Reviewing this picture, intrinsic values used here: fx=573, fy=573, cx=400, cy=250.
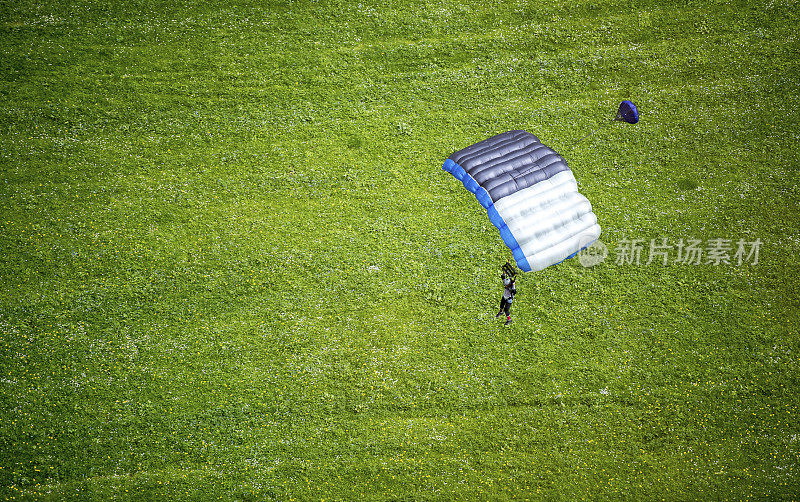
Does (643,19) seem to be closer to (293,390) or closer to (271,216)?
(271,216)

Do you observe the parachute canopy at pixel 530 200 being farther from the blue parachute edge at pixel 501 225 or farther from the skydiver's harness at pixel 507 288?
the skydiver's harness at pixel 507 288

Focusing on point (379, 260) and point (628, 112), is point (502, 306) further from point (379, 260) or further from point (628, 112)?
point (628, 112)

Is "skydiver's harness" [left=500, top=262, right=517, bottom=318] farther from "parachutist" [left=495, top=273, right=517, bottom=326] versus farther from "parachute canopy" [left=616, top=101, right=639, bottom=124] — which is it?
"parachute canopy" [left=616, top=101, right=639, bottom=124]

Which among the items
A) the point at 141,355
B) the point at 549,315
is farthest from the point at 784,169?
the point at 141,355

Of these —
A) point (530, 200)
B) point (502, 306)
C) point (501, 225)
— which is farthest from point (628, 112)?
point (502, 306)

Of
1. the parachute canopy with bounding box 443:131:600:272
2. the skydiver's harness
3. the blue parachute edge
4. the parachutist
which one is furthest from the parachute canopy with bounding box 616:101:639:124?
the parachutist

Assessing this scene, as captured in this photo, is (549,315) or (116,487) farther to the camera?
(549,315)
